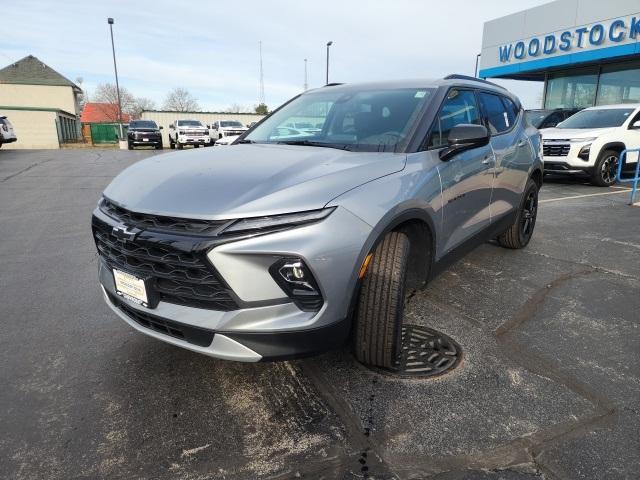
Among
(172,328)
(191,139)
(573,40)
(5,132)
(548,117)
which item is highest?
(573,40)

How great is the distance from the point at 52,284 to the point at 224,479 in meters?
3.05

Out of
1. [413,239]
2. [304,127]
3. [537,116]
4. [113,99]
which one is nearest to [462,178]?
[413,239]

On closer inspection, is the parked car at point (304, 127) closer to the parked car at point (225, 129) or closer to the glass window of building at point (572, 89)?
the glass window of building at point (572, 89)

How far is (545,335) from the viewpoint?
3289 millimetres

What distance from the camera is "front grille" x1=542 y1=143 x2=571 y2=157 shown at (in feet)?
34.6

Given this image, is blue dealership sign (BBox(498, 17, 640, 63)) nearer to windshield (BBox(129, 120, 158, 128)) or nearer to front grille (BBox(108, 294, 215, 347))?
windshield (BBox(129, 120, 158, 128))

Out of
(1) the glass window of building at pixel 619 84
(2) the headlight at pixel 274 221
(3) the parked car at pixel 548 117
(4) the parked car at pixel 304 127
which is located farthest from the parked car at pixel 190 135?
(2) the headlight at pixel 274 221

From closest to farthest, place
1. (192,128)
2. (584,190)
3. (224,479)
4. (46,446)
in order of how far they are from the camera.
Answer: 1. (224,479)
2. (46,446)
3. (584,190)
4. (192,128)

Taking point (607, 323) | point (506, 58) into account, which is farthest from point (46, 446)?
point (506, 58)

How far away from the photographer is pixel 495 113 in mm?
4453

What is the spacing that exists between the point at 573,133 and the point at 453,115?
8.62 m

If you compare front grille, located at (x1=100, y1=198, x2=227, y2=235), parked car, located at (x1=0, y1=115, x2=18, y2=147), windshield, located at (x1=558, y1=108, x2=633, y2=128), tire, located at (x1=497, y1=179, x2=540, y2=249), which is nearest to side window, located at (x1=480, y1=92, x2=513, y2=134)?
tire, located at (x1=497, y1=179, x2=540, y2=249)

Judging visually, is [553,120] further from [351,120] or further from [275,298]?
[275,298]

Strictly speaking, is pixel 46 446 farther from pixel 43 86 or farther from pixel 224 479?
pixel 43 86
